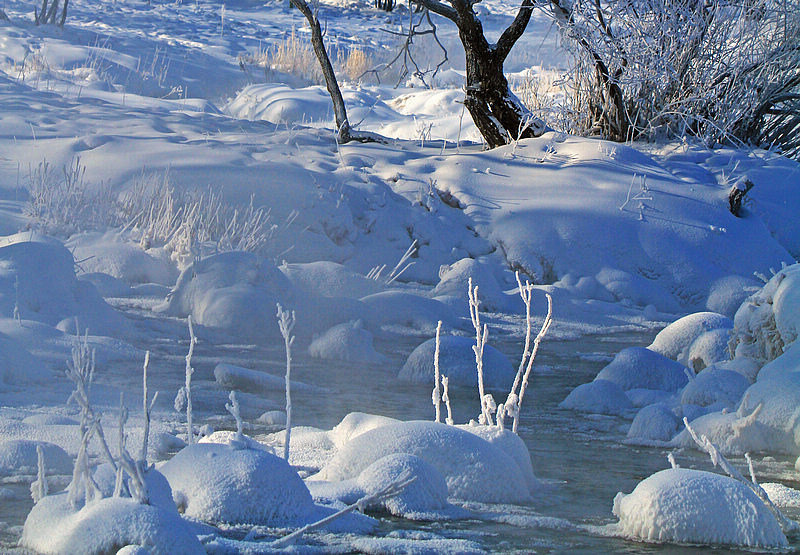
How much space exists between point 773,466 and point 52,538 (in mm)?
2509

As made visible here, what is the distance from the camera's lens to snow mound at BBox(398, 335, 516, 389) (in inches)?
195

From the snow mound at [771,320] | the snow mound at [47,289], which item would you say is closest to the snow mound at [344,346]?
the snow mound at [47,289]

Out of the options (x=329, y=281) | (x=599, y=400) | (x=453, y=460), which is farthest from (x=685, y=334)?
(x=453, y=460)

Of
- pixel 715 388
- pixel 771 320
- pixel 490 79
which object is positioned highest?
pixel 490 79

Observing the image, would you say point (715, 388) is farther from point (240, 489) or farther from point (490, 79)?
point (490, 79)

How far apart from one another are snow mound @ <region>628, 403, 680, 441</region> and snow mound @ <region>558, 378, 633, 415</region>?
1.34 ft

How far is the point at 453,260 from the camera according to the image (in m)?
7.93

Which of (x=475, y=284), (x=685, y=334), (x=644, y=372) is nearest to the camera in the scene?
(x=644, y=372)

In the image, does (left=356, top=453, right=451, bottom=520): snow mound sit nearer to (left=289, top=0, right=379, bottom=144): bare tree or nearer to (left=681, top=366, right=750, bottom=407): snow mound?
(left=681, top=366, right=750, bottom=407): snow mound

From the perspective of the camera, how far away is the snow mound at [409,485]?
270cm

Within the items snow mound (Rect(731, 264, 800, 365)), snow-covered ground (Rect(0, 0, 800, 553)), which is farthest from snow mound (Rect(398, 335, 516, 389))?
snow mound (Rect(731, 264, 800, 365))

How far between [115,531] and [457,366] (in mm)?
3054

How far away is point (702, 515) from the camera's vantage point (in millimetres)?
2578

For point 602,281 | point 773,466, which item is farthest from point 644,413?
point 602,281
